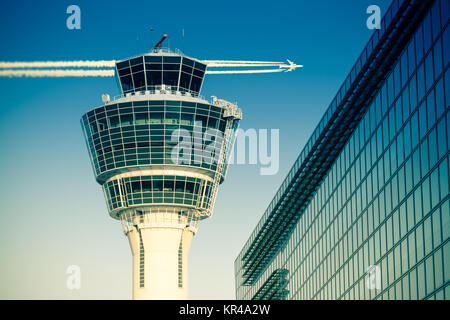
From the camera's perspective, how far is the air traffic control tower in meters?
154

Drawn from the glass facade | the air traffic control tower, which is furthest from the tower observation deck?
the glass facade

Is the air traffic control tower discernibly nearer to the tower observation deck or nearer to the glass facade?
the tower observation deck

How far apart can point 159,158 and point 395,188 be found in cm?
9009

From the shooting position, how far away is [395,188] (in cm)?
6719

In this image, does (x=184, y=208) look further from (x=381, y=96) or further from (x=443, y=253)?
(x=443, y=253)

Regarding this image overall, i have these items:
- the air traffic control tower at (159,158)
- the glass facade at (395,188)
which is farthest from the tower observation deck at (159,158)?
the glass facade at (395,188)

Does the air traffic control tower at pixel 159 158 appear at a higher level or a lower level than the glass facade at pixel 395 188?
higher

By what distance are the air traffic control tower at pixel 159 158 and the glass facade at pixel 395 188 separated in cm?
5685

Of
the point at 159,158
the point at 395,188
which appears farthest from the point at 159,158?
the point at 395,188

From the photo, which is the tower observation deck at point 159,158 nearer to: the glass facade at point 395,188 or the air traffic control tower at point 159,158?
the air traffic control tower at point 159,158

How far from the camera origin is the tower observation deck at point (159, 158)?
154 m

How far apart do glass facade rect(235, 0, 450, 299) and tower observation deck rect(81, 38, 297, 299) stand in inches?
2235

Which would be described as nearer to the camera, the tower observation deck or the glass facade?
the glass facade
